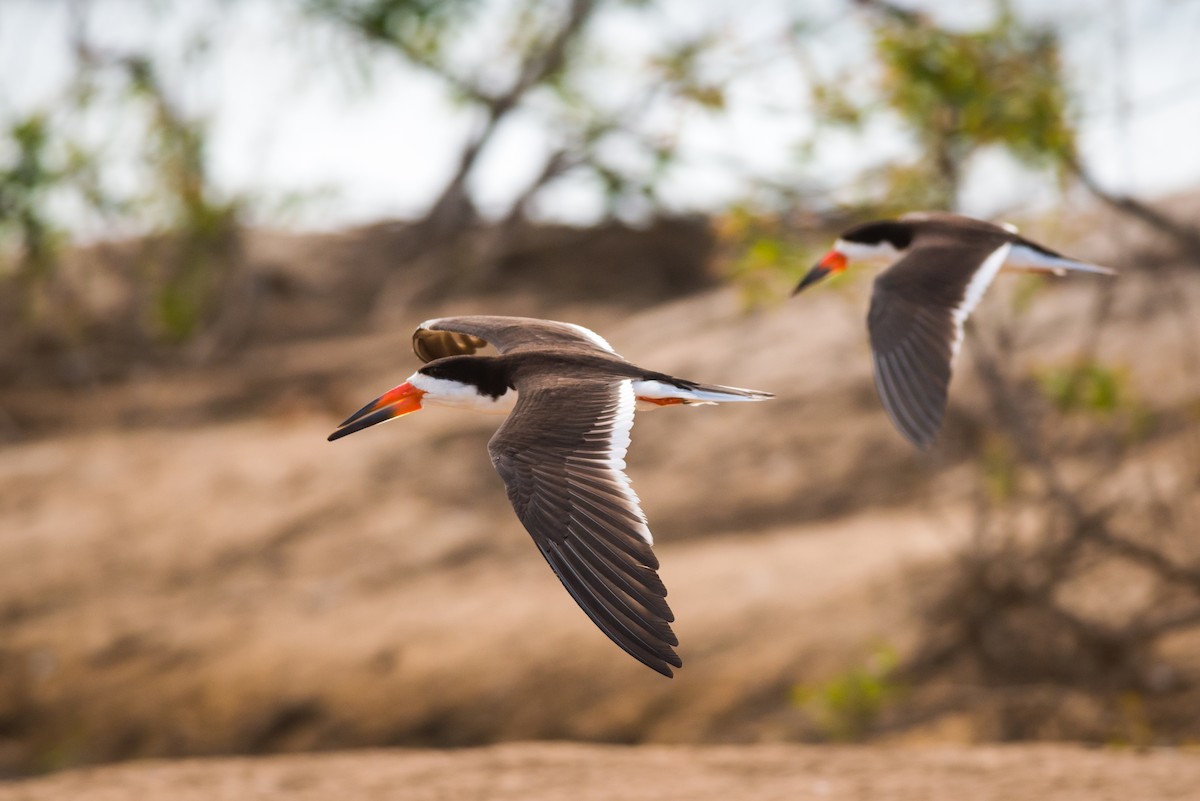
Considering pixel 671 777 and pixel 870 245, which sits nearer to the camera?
pixel 870 245

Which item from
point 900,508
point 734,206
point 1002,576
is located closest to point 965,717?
point 1002,576

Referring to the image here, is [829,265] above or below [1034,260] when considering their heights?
below

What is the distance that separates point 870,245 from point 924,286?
0.56 metres

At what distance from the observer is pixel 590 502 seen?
3602mm

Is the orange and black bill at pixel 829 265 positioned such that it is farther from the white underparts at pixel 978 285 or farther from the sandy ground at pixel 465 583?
the sandy ground at pixel 465 583

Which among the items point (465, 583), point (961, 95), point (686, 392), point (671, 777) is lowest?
point (465, 583)

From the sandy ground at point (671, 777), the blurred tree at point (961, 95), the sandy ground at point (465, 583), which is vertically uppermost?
the blurred tree at point (961, 95)

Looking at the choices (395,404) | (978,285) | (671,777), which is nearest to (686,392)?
(395,404)

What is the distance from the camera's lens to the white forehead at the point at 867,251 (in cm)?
510

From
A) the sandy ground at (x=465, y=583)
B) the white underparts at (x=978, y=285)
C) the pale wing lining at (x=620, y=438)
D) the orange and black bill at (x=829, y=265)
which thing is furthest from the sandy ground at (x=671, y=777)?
the pale wing lining at (x=620, y=438)

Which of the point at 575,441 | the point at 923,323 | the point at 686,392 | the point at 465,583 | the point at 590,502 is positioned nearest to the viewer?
the point at 590,502

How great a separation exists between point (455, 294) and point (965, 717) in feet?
24.7

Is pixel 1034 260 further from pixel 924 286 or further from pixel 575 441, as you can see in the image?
pixel 575 441

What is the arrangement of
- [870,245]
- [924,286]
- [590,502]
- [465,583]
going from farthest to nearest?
[465,583], [870,245], [924,286], [590,502]
